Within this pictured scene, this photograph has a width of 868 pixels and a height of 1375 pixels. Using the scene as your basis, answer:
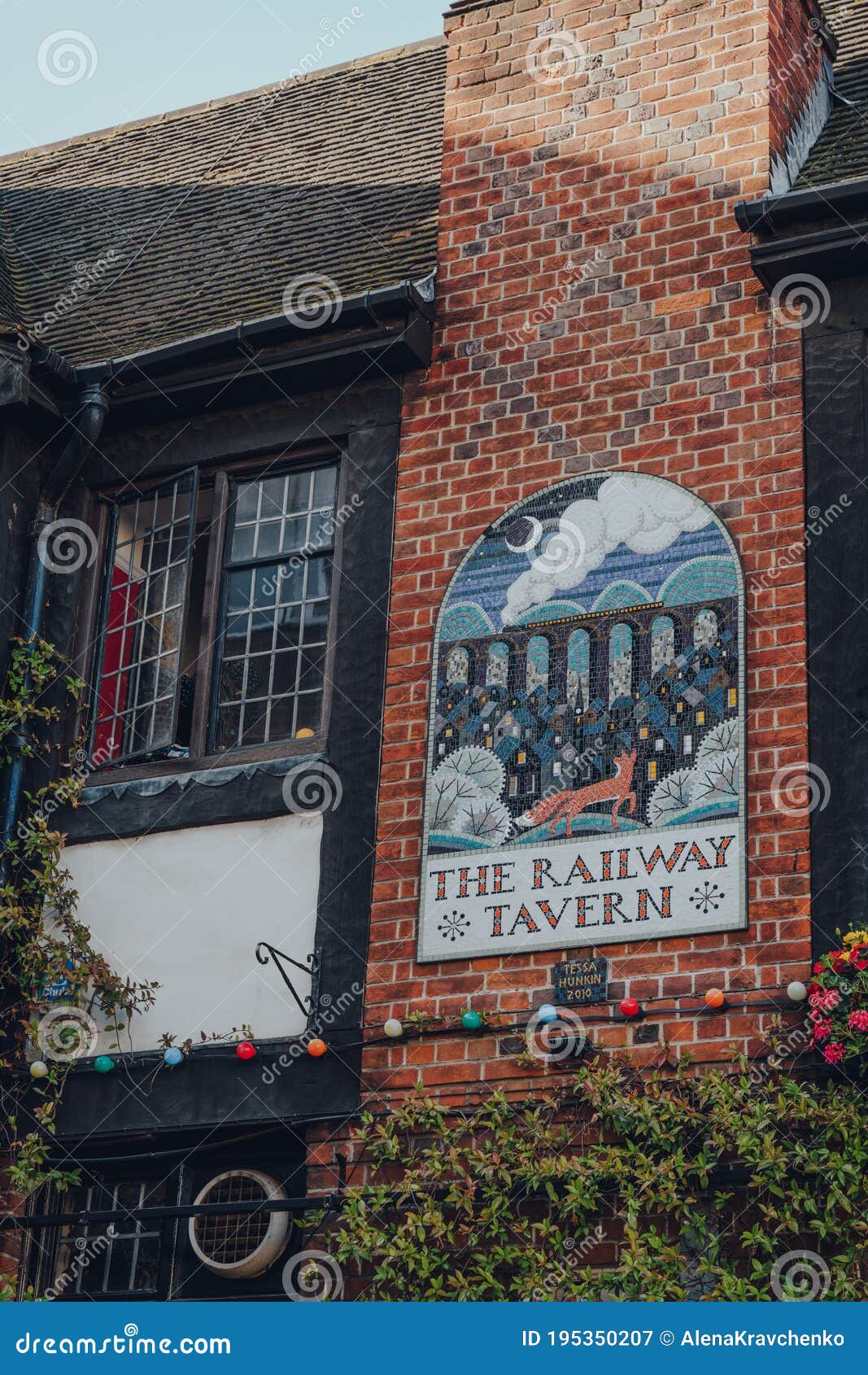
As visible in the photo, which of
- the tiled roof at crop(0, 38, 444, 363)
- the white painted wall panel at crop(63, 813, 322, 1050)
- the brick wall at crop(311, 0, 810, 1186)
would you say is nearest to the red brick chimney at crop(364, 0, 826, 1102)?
the brick wall at crop(311, 0, 810, 1186)

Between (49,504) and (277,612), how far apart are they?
163cm

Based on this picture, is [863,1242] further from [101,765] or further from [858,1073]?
[101,765]

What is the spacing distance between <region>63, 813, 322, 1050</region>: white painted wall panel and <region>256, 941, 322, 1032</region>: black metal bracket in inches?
1.9

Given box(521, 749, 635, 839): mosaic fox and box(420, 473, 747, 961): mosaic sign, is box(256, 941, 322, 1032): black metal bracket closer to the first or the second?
box(420, 473, 747, 961): mosaic sign

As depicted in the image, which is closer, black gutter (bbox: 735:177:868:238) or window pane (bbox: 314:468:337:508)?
black gutter (bbox: 735:177:868:238)

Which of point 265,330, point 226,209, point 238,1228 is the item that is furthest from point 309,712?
point 226,209

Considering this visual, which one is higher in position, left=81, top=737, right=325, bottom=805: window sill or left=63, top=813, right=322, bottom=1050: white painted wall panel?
left=81, top=737, right=325, bottom=805: window sill

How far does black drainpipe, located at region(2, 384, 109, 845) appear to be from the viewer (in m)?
10.3

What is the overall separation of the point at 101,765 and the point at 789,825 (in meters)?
3.81

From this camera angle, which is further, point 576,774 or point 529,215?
point 529,215

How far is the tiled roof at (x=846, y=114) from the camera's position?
32.8 feet

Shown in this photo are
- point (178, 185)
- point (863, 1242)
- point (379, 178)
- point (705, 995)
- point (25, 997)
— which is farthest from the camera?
point (178, 185)

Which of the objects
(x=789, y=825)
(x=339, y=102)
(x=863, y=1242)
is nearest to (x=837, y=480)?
(x=789, y=825)

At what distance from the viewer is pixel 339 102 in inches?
530
